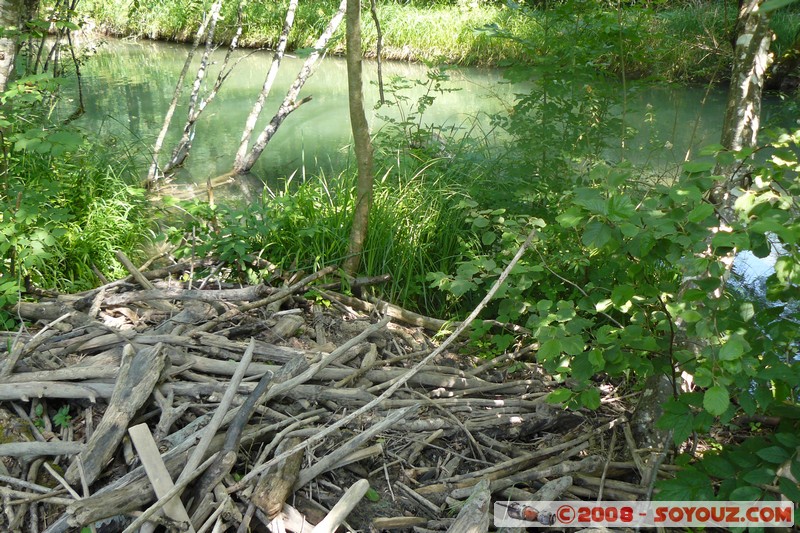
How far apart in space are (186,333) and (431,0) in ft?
47.1

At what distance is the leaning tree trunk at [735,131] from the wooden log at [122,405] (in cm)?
173

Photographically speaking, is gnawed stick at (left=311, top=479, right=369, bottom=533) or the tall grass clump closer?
gnawed stick at (left=311, top=479, right=369, bottom=533)

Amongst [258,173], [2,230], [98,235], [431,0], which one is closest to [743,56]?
[2,230]

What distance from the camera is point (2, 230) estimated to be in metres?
2.93

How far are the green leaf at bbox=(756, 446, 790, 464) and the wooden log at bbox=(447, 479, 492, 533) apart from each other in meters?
0.73

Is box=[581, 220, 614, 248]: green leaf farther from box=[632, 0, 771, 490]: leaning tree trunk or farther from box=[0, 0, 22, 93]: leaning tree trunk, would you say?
box=[0, 0, 22, 93]: leaning tree trunk

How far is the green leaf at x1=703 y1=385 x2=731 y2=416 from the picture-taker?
5.31ft

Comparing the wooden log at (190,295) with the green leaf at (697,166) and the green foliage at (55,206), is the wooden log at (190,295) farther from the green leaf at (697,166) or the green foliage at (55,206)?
the green leaf at (697,166)

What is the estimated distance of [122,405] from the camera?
2107mm

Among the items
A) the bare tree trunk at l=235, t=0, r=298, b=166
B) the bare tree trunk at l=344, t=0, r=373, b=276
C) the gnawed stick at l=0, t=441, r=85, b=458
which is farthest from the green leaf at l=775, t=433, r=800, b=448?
the bare tree trunk at l=235, t=0, r=298, b=166

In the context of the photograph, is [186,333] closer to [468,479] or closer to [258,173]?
[468,479]

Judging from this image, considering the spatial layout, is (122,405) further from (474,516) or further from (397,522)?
(474,516)

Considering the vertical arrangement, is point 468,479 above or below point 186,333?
below

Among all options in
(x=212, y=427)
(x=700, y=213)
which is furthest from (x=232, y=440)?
(x=700, y=213)
